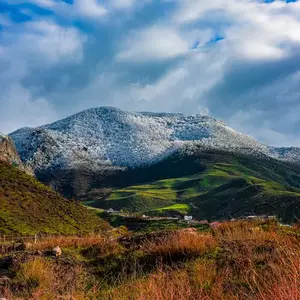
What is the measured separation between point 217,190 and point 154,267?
110279 millimetres

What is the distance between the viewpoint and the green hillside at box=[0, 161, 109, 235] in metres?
35.0

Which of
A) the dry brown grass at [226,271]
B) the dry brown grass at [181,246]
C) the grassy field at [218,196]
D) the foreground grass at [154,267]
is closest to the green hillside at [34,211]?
the foreground grass at [154,267]

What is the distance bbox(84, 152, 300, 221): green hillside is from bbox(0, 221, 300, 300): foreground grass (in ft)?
126

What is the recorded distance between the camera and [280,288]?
15.8ft

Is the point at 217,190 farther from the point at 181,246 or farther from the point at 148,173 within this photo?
the point at 181,246

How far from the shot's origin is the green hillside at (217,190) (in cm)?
9056

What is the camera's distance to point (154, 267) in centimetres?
962

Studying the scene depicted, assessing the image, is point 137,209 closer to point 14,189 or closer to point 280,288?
point 14,189

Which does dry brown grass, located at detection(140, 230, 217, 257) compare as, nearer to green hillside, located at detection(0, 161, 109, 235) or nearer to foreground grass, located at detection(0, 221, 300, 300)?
foreground grass, located at detection(0, 221, 300, 300)

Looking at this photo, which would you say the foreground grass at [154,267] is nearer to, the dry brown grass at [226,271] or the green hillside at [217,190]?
the dry brown grass at [226,271]

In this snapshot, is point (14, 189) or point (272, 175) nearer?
point (14, 189)

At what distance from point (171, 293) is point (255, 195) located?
9578 centimetres

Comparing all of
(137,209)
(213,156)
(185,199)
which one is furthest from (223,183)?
(213,156)

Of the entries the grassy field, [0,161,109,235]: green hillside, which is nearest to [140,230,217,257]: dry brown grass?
[0,161,109,235]: green hillside
